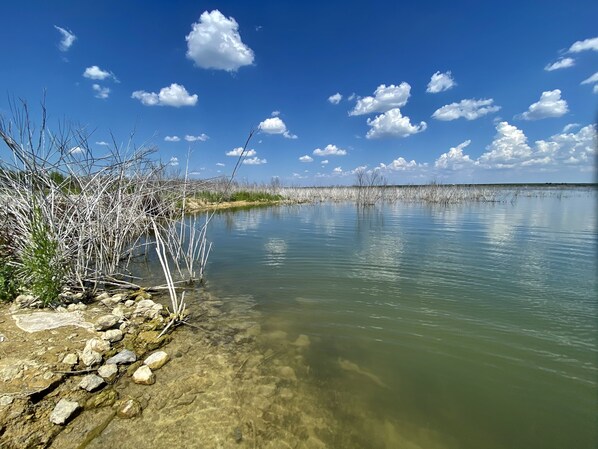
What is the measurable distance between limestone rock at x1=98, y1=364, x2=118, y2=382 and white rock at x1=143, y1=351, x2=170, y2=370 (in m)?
0.34

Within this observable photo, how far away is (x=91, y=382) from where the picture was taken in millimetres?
3135

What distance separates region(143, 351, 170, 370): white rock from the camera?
3619mm

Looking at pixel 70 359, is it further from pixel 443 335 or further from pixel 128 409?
pixel 443 335

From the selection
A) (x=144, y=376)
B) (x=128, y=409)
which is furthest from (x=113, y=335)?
(x=128, y=409)

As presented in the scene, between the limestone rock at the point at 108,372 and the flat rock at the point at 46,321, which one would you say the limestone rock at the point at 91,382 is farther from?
the flat rock at the point at 46,321

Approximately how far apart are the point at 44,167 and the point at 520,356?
860cm

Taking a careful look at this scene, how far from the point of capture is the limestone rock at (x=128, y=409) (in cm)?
282

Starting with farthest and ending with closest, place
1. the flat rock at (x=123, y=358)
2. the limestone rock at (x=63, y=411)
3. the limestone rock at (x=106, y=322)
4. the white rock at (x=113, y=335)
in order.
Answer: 1. the limestone rock at (x=106, y=322)
2. the white rock at (x=113, y=335)
3. the flat rock at (x=123, y=358)
4. the limestone rock at (x=63, y=411)

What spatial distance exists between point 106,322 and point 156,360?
1.31 m

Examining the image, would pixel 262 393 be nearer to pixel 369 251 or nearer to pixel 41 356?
pixel 41 356

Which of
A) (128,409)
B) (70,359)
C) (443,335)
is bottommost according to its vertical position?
(443,335)

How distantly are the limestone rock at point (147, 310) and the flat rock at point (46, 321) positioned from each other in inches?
31.1

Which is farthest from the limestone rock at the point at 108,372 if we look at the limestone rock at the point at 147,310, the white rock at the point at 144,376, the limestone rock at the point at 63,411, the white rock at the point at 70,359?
the limestone rock at the point at 147,310

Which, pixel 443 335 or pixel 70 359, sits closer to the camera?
pixel 70 359
